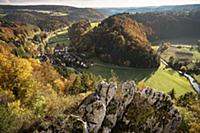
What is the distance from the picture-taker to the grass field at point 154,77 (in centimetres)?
12650

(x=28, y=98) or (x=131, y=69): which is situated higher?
(x=28, y=98)

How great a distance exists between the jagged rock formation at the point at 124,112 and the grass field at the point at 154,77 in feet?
239

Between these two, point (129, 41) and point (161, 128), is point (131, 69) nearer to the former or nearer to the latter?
point (129, 41)

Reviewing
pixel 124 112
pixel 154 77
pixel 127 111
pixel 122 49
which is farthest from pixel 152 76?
pixel 124 112

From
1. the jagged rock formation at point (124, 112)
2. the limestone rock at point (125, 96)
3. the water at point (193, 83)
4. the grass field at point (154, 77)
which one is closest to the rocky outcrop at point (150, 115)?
the jagged rock formation at point (124, 112)

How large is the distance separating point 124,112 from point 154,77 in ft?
316

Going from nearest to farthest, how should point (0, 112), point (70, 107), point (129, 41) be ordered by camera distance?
1. point (0, 112)
2. point (70, 107)
3. point (129, 41)

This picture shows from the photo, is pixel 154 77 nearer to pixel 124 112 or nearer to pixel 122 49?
pixel 122 49

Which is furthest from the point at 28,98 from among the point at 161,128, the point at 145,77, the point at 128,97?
the point at 145,77

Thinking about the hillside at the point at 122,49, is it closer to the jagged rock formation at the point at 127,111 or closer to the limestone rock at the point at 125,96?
the jagged rock formation at the point at 127,111

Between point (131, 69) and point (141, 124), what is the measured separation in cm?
11054

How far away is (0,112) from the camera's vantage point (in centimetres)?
4044

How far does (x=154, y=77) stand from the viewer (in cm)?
14025

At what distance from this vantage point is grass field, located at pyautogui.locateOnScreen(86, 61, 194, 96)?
415 feet
